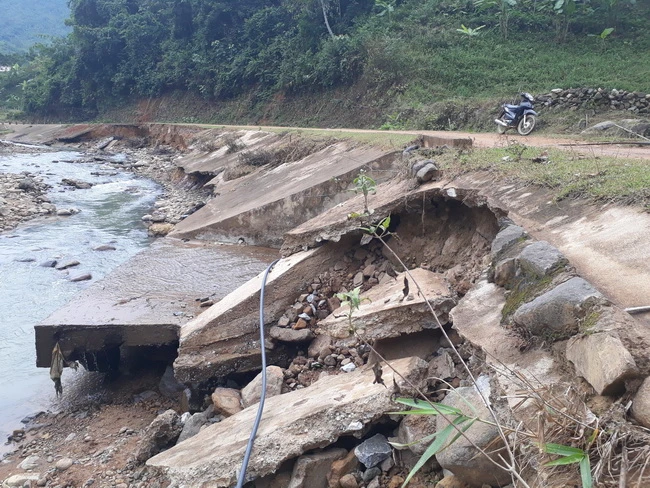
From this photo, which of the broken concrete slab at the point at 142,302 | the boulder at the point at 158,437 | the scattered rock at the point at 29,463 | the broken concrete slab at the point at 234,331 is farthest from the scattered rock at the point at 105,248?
the boulder at the point at 158,437

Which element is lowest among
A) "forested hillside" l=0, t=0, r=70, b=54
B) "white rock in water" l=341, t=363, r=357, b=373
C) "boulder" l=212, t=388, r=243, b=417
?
"boulder" l=212, t=388, r=243, b=417

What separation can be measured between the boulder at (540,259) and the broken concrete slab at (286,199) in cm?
432

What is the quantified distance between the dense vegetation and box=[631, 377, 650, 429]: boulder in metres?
12.6

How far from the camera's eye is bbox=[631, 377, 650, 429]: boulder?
5.38 ft

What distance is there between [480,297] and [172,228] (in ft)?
24.1

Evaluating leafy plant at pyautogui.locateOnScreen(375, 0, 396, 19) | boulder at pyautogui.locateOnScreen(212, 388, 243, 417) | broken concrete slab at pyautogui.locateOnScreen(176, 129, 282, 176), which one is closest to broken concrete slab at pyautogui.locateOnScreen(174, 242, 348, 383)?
boulder at pyautogui.locateOnScreen(212, 388, 243, 417)

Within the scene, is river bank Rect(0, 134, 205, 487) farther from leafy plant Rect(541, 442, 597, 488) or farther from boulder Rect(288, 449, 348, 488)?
leafy plant Rect(541, 442, 597, 488)

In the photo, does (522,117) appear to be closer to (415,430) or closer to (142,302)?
(142,302)

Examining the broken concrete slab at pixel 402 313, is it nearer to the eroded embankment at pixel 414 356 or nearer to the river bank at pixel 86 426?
the eroded embankment at pixel 414 356

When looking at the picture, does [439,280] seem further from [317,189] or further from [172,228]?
[172,228]

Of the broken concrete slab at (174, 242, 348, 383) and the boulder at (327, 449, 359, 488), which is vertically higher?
the boulder at (327, 449, 359, 488)

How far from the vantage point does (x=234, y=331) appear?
446cm

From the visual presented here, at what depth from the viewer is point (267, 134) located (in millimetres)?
13484

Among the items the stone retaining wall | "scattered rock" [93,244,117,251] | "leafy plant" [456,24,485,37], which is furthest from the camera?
"leafy plant" [456,24,485,37]
